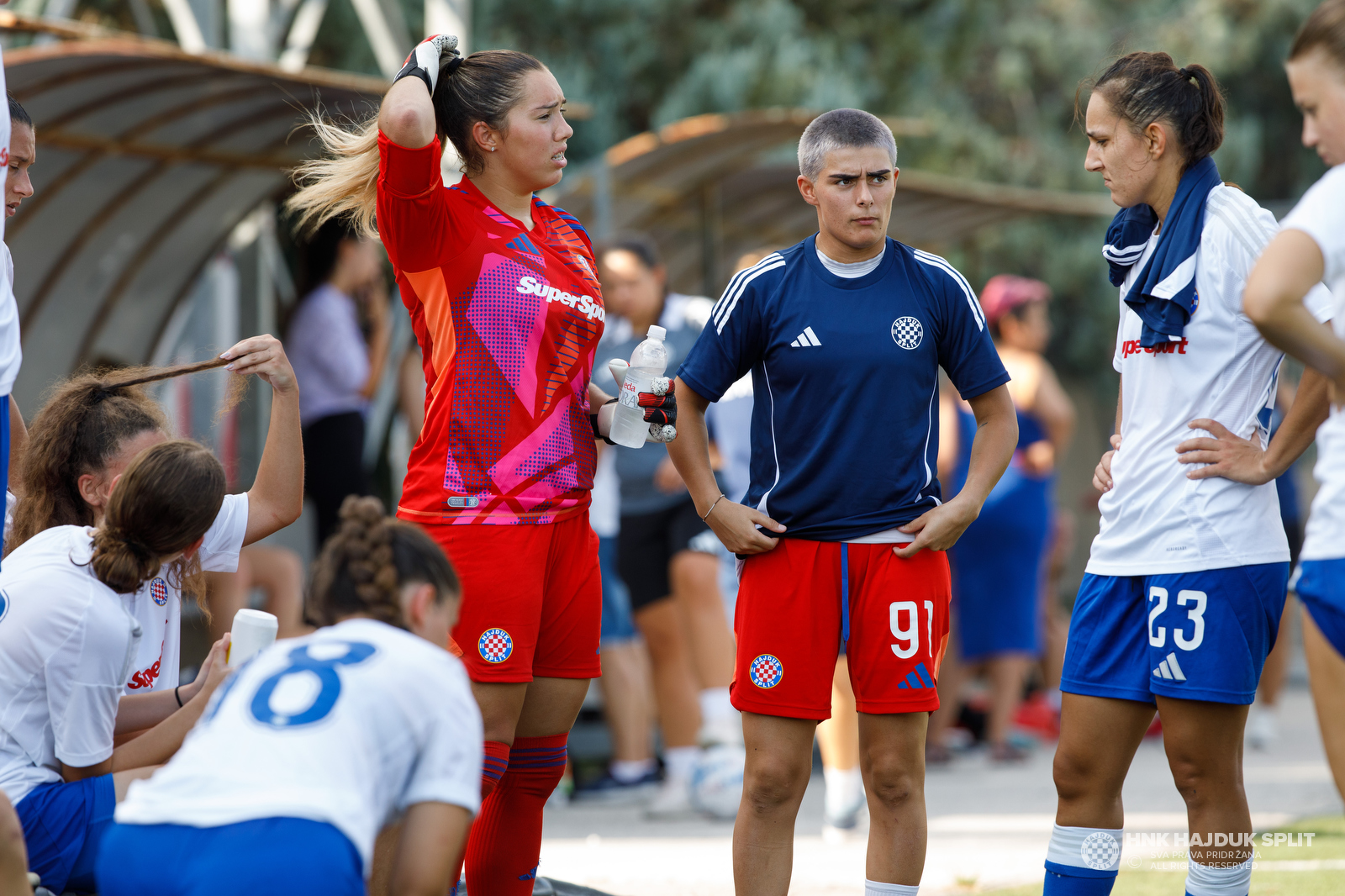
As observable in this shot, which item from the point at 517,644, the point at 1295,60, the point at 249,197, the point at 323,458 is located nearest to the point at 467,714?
the point at 517,644

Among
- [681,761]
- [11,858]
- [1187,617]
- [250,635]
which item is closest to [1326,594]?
[1187,617]

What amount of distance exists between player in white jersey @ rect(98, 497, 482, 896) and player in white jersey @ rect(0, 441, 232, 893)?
0.73 metres

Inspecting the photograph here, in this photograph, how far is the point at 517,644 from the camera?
3713 mm

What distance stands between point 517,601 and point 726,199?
25.2 feet

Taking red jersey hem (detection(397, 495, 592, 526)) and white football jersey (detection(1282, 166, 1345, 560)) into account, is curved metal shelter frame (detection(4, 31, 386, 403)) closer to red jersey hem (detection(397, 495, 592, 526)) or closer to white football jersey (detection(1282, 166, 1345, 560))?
red jersey hem (detection(397, 495, 592, 526))

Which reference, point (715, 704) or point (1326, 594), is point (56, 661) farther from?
point (715, 704)

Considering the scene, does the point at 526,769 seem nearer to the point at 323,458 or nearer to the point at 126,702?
the point at 126,702

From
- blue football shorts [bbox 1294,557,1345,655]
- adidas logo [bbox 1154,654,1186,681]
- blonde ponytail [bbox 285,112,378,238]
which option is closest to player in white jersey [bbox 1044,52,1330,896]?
adidas logo [bbox 1154,654,1186,681]

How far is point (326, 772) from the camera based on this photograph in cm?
261

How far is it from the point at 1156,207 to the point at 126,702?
3055 mm

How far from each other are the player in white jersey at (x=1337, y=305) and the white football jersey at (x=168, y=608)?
104 inches

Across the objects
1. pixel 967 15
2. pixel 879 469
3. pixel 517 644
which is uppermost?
pixel 967 15

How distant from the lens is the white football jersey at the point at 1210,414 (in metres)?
3.63

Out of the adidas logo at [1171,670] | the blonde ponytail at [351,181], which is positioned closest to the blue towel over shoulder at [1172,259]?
the adidas logo at [1171,670]
